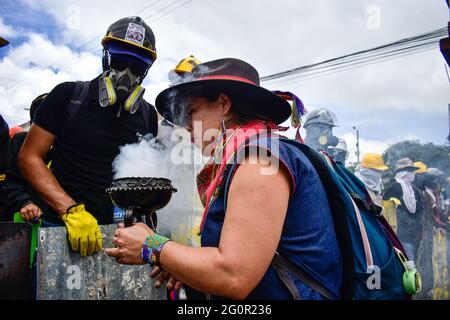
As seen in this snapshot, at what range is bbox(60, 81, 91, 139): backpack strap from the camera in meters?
2.97

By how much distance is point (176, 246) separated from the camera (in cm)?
162

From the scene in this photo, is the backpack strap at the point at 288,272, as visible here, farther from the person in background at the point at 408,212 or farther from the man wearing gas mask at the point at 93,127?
the person in background at the point at 408,212

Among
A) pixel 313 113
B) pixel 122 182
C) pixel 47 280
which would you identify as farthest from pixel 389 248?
pixel 313 113

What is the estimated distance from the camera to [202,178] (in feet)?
6.54

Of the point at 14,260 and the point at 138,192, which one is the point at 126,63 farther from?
the point at 14,260

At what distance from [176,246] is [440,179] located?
1040cm

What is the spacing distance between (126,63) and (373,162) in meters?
6.48

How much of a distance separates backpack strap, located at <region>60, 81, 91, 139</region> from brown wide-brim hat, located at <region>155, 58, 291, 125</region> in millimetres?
1091

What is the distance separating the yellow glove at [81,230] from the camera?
2.56m

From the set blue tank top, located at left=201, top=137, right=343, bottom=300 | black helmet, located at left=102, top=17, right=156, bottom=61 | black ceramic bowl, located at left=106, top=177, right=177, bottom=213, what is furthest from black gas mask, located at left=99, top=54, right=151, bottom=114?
blue tank top, located at left=201, top=137, right=343, bottom=300

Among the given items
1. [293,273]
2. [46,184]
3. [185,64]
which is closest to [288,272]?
[293,273]

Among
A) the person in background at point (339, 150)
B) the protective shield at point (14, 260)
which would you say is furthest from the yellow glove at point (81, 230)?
the person in background at point (339, 150)

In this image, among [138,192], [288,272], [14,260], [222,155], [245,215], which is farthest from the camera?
[14,260]
